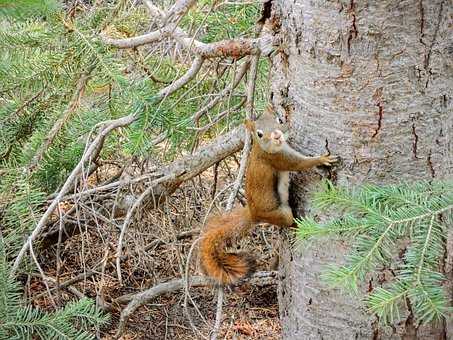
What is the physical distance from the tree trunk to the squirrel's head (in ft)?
0.11

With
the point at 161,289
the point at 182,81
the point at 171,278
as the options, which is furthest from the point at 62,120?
the point at 171,278

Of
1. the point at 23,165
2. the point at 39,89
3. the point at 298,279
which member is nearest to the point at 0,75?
Answer: the point at 39,89

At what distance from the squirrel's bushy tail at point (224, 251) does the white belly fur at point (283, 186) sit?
204 mm

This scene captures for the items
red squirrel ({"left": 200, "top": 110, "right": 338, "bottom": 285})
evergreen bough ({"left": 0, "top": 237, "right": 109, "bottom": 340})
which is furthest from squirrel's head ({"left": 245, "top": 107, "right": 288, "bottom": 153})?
evergreen bough ({"left": 0, "top": 237, "right": 109, "bottom": 340})

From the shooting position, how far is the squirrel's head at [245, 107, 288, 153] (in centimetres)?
138

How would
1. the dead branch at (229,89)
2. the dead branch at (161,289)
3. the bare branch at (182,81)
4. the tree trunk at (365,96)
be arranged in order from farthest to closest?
1. the dead branch at (161,289)
2. the dead branch at (229,89)
3. the bare branch at (182,81)
4. the tree trunk at (365,96)

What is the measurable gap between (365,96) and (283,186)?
332 millimetres

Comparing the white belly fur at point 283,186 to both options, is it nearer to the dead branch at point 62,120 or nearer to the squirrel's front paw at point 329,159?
the squirrel's front paw at point 329,159

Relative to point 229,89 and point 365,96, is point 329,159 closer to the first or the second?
point 365,96

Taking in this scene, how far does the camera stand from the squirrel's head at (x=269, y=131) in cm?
138

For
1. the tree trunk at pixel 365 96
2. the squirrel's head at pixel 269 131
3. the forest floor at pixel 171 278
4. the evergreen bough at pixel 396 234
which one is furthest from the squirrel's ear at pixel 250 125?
the forest floor at pixel 171 278

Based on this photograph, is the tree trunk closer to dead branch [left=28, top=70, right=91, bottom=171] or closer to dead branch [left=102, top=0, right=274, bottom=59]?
dead branch [left=102, top=0, right=274, bottom=59]

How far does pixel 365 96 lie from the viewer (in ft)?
4.15

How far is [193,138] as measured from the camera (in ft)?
5.96
